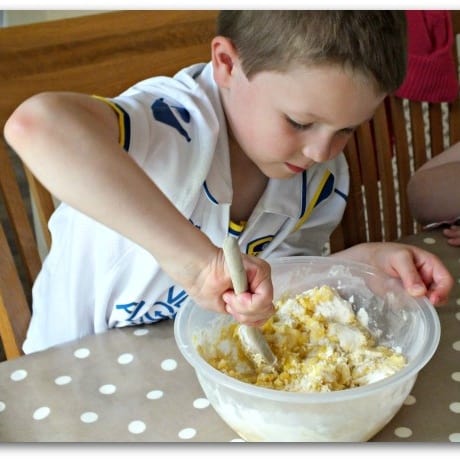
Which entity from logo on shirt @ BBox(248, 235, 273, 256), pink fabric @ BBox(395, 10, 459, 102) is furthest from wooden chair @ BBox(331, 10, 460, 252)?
logo on shirt @ BBox(248, 235, 273, 256)

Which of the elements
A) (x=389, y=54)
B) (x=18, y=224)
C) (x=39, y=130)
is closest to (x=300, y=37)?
(x=389, y=54)

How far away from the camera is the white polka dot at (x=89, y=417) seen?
54 cm

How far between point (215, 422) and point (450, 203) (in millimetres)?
383

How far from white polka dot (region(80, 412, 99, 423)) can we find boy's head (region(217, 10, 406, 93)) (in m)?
0.28

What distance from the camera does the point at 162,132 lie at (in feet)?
1.97

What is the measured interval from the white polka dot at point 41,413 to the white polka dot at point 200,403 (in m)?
0.11

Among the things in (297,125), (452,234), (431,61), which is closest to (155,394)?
(297,125)

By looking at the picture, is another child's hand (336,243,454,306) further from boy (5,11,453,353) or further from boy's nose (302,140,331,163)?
boy's nose (302,140,331,163)

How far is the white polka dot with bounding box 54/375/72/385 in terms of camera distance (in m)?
0.57

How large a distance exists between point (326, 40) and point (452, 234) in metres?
0.31

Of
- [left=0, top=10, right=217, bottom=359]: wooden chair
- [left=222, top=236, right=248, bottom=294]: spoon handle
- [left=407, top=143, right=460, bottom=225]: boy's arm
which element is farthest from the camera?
[left=407, top=143, right=460, bottom=225]: boy's arm

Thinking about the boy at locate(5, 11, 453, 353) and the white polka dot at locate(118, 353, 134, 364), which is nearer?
the boy at locate(5, 11, 453, 353)

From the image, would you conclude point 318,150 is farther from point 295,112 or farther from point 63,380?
point 63,380

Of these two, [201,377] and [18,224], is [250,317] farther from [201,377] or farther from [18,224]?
[18,224]
